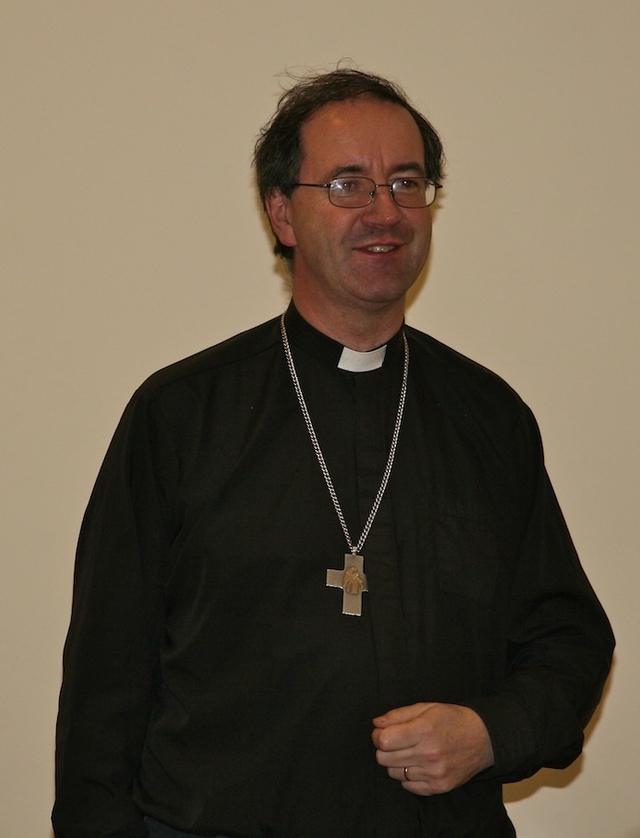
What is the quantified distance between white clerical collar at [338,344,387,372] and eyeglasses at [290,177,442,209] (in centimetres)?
30

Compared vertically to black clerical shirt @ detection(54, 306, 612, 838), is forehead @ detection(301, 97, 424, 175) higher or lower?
higher

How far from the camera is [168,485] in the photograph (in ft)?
7.04

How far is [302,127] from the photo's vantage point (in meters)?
2.36

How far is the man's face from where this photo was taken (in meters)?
2.21

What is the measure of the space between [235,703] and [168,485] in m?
0.42

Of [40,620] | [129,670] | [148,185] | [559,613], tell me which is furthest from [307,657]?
[148,185]

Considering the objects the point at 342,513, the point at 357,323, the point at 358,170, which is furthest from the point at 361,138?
the point at 342,513

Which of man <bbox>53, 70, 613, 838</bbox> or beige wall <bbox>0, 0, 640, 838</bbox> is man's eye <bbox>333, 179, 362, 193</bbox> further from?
beige wall <bbox>0, 0, 640, 838</bbox>

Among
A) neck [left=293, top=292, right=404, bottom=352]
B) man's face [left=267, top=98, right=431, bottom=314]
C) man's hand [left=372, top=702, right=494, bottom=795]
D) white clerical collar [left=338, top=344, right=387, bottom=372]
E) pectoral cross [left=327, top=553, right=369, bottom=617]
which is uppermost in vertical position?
man's face [left=267, top=98, right=431, bottom=314]

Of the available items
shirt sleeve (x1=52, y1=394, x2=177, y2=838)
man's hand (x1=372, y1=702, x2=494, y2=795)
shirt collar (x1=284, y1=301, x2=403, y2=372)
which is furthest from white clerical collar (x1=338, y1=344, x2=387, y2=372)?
man's hand (x1=372, y1=702, x2=494, y2=795)

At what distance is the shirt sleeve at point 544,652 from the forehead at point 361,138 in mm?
623

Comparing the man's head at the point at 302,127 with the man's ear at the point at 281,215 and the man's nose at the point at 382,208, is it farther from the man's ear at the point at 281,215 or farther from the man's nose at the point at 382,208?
the man's nose at the point at 382,208

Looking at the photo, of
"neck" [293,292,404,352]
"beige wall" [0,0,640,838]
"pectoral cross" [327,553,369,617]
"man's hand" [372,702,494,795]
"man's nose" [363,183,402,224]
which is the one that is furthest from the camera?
"beige wall" [0,0,640,838]

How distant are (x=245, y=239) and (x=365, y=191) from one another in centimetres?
84
